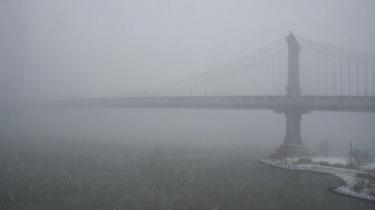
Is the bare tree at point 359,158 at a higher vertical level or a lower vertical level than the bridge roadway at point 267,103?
lower

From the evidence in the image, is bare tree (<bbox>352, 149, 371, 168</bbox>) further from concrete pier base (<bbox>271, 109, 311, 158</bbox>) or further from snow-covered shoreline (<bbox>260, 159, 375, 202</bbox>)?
concrete pier base (<bbox>271, 109, 311, 158</bbox>)

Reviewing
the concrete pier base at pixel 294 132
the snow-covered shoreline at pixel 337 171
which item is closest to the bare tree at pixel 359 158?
the snow-covered shoreline at pixel 337 171

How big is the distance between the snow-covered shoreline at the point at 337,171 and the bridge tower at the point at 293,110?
949cm

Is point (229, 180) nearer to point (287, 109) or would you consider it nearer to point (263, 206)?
point (263, 206)

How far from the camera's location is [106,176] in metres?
28.0

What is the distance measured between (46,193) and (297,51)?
38.5 meters

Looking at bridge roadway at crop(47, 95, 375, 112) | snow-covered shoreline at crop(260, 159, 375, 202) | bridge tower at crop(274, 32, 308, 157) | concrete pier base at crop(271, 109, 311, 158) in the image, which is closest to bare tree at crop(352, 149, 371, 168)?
snow-covered shoreline at crop(260, 159, 375, 202)

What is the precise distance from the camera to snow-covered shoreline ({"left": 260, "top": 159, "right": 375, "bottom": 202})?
2297 centimetres

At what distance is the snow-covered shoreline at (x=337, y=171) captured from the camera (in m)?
23.0

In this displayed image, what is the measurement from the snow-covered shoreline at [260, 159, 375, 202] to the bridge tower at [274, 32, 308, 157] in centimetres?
949

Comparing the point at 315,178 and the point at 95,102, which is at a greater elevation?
the point at 95,102

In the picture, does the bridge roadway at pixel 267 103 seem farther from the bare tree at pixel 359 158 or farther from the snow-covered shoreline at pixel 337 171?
the snow-covered shoreline at pixel 337 171

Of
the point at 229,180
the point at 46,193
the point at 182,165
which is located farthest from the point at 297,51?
the point at 46,193

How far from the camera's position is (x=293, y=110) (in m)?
48.2
